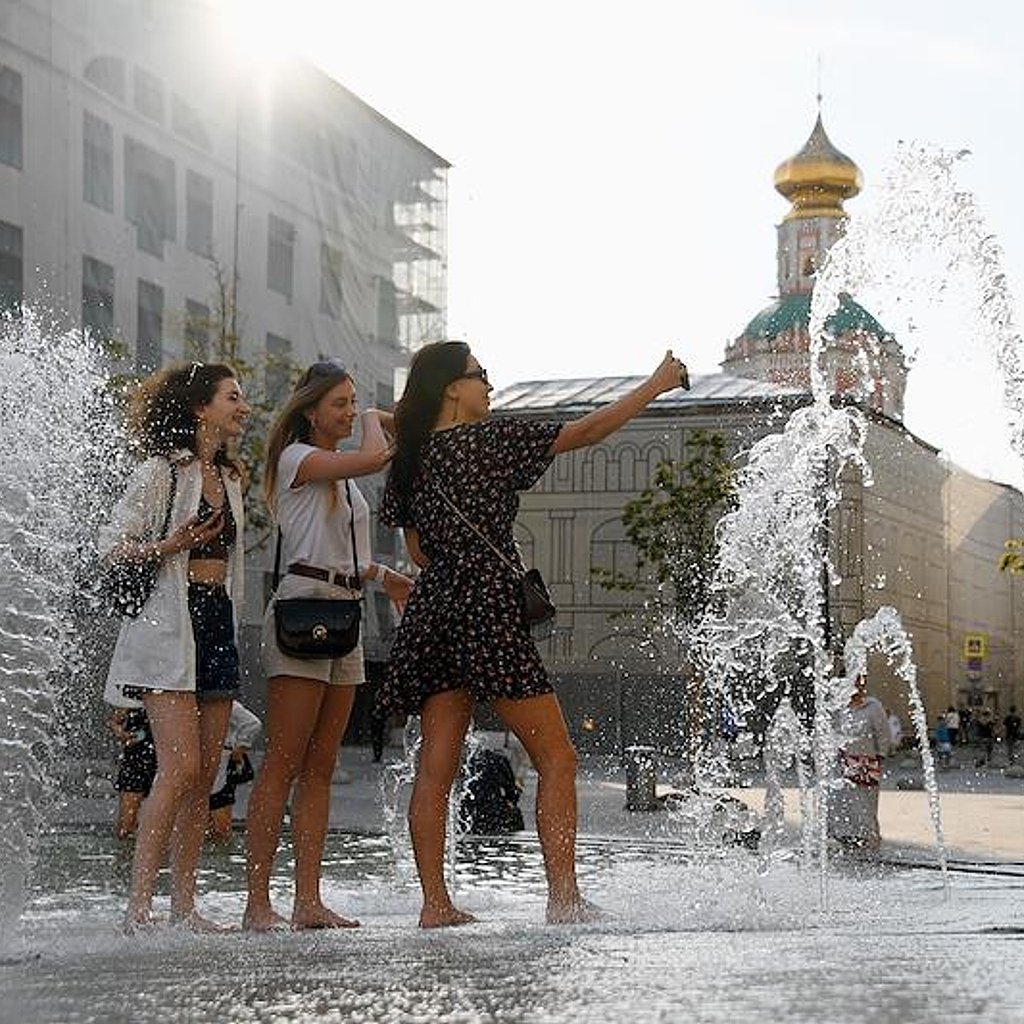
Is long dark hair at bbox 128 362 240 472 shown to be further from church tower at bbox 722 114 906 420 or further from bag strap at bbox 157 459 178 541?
church tower at bbox 722 114 906 420

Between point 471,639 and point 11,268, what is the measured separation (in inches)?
1139

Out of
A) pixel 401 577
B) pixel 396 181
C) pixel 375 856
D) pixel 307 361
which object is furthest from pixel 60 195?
pixel 401 577

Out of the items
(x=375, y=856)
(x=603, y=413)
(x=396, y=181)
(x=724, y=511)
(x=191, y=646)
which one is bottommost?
(x=375, y=856)

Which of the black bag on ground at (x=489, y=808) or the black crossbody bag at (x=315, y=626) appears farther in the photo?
the black bag on ground at (x=489, y=808)

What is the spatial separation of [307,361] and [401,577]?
38.0 meters

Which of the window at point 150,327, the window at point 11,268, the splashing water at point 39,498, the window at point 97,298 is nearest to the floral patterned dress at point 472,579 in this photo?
the splashing water at point 39,498

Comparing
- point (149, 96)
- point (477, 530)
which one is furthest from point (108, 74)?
point (477, 530)

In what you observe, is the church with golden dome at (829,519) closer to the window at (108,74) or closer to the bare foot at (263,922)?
the window at (108,74)

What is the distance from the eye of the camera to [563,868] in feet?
19.5

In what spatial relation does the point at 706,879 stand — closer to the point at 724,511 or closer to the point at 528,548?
the point at 724,511

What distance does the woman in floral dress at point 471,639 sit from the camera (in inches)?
235

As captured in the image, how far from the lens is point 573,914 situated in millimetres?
5902

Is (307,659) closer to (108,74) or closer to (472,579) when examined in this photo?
(472,579)

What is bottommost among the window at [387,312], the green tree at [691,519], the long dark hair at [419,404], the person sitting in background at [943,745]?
the person sitting in background at [943,745]
